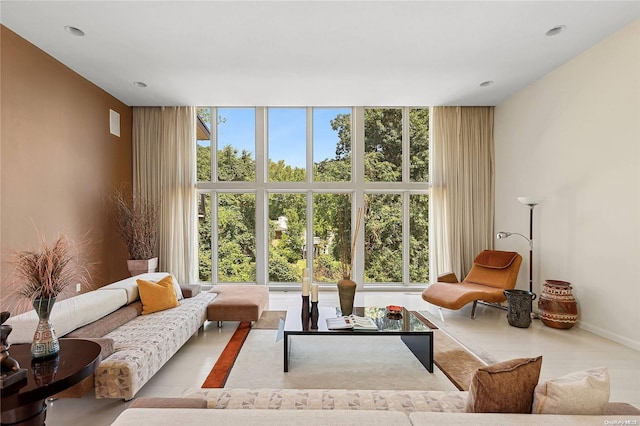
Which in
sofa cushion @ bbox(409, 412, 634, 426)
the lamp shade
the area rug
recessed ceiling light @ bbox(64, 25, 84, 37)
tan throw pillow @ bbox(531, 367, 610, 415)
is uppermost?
recessed ceiling light @ bbox(64, 25, 84, 37)

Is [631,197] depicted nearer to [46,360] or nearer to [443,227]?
[443,227]

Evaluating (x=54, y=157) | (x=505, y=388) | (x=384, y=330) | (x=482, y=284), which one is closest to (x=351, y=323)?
(x=384, y=330)

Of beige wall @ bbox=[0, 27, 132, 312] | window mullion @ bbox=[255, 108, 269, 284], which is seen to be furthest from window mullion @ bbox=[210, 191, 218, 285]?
beige wall @ bbox=[0, 27, 132, 312]

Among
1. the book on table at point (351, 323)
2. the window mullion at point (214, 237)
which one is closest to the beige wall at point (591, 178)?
the book on table at point (351, 323)

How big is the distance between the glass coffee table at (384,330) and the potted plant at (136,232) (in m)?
3.01

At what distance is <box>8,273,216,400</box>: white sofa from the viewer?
213 centimetres

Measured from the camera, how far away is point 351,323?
2844 millimetres

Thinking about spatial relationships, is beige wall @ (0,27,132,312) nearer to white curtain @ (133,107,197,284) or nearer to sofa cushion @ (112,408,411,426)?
white curtain @ (133,107,197,284)

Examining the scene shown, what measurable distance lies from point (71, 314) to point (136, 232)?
2.68 meters

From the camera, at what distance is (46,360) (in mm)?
1642

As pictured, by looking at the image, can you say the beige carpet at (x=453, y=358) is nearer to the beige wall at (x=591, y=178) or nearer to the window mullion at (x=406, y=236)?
the beige wall at (x=591, y=178)

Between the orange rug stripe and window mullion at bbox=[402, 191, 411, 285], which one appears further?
window mullion at bbox=[402, 191, 411, 285]

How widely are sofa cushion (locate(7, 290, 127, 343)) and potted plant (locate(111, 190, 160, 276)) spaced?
6.45ft

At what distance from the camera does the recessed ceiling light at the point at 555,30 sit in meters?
3.23
